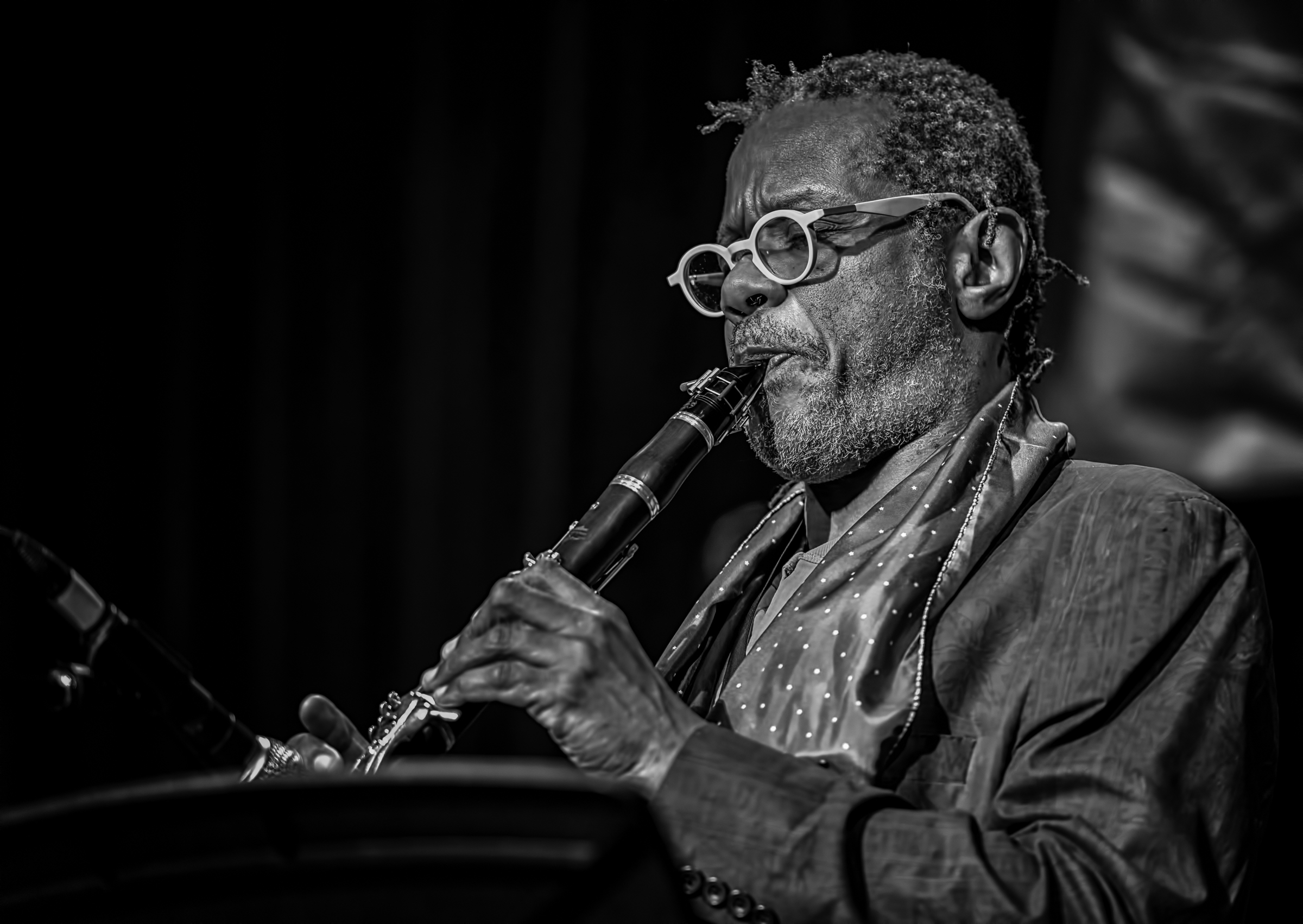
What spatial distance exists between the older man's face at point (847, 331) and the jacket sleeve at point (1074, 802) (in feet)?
1.93

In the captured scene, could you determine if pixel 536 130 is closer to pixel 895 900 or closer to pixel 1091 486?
pixel 1091 486

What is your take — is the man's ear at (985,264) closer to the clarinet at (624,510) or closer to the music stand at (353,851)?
the clarinet at (624,510)

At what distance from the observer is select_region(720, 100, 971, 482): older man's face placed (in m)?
2.15

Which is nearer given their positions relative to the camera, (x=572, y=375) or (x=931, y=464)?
(x=931, y=464)

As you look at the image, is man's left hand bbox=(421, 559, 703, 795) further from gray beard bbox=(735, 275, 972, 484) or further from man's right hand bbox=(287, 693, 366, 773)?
gray beard bbox=(735, 275, 972, 484)

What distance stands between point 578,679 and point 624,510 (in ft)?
1.61

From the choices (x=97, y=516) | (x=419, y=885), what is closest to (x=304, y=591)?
(x=97, y=516)

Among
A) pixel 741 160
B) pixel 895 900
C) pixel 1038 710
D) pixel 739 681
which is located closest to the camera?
pixel 895 900

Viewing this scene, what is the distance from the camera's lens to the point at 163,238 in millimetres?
3627

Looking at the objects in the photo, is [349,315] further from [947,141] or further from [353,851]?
[353,851]

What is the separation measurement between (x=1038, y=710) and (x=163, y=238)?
2.87 metres

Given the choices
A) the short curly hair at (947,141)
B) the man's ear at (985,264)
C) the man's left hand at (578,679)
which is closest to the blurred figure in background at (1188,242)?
the short curly hair at (947,141)

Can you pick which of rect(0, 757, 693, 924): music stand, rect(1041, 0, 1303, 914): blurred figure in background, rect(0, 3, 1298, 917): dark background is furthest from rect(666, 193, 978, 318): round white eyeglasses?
rect(0, 757, 693, 924): music stand

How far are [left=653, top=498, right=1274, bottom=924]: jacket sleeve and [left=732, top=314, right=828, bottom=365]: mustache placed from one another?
668 mm
